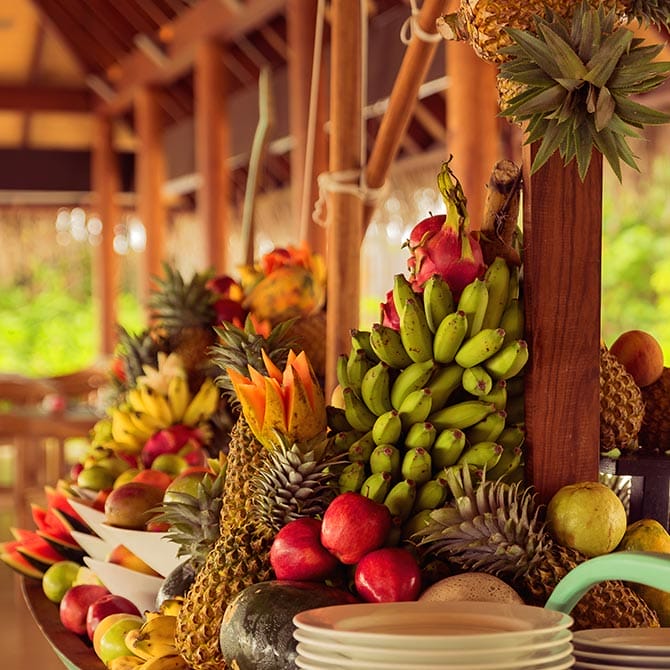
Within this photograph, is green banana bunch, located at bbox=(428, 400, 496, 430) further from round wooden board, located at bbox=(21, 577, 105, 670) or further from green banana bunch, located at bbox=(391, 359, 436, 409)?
round wooden board, located at bbox=(21, 577, 105, 670)

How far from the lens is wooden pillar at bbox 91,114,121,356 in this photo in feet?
33.0

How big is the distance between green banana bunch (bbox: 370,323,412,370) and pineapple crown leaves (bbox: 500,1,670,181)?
0.28 m

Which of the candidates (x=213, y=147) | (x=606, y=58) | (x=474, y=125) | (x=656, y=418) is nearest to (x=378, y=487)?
(x=656, y=418)

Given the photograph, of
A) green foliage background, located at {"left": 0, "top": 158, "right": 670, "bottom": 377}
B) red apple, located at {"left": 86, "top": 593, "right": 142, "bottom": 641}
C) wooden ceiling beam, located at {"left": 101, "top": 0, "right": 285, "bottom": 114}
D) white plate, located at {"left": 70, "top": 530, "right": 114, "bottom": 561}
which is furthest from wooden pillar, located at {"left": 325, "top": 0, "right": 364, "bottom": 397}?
green foliage background, located at {"left": 0, "top": 158, "right": 670, "bottom": 377}

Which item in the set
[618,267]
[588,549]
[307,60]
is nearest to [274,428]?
[588,549]

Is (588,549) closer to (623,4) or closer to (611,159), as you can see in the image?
(611,159)

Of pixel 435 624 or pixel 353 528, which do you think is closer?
pixel 435 624

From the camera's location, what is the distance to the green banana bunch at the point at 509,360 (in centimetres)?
135

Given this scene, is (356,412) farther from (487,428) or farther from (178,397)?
(178,397)

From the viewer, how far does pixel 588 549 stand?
1.32 m

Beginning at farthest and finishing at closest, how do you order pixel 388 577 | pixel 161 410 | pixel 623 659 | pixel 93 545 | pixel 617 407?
pixel 161 410
pixel 93 545
pixel 617 407
pixel 388 577
pixel 623 659

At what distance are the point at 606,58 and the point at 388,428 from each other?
51cm

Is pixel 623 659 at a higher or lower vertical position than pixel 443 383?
lower

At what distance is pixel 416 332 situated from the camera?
4.57ft
